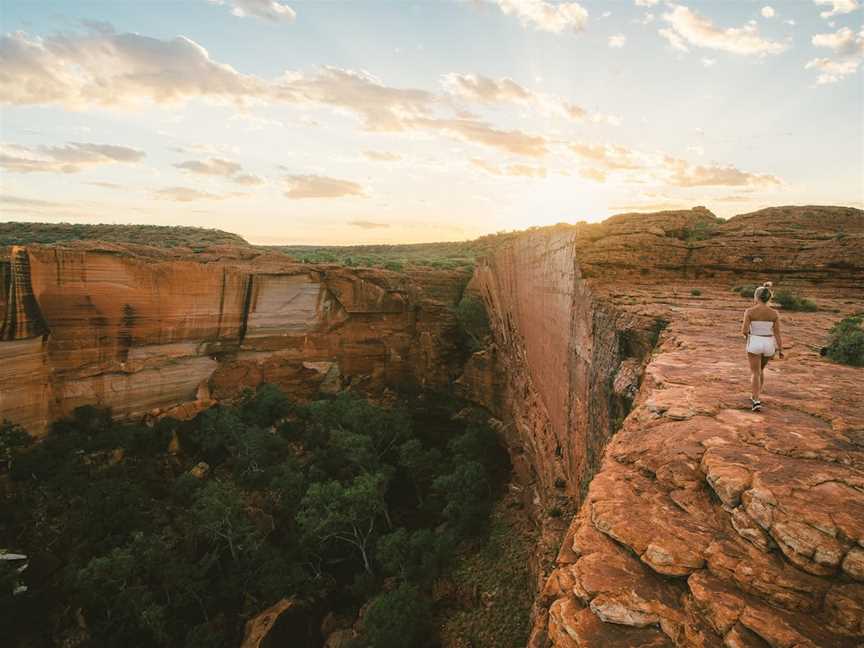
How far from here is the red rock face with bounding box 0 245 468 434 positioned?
14766 mm

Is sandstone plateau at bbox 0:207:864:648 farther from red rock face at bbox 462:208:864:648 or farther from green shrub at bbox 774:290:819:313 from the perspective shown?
green shrub at bbox 774:290:819:313

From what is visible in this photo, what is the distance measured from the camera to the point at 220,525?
12273 millimetres

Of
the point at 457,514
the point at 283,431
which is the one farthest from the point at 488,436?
the point at 283,431

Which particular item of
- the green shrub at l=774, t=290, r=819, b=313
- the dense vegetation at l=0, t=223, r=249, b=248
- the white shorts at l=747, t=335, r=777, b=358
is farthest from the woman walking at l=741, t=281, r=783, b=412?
the dense vegetation at l=0, t=223, r=249, b=248

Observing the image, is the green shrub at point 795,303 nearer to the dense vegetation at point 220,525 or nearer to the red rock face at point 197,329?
the dense vegetation at point 220,525

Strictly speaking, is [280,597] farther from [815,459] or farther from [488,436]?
[815,459]

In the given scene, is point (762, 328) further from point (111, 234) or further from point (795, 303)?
point (111, 234)

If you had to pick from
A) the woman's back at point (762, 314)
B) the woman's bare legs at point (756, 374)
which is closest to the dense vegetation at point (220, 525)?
the woman's bare legs at point (756, 374)

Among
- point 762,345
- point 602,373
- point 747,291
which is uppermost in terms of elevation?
point 747,291

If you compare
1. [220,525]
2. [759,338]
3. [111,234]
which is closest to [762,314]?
[759,338]

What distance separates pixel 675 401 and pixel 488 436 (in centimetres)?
1547

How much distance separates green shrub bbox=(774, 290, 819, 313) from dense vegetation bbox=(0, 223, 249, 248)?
2985 cm

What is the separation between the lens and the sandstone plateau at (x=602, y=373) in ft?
6.29

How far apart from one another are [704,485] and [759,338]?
5.70ft
